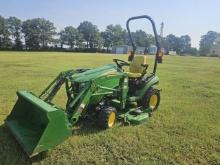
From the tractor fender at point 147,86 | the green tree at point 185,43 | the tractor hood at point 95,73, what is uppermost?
the tractor hood at point 95,73

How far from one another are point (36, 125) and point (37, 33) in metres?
84.2

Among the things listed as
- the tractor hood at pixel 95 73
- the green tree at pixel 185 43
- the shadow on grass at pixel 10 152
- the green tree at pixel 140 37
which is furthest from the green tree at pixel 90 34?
the shadow on grass at pixel 10 152

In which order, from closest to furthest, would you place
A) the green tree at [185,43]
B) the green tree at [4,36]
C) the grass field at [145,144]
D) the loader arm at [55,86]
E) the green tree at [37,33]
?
1. the grass field at [145,144]
2. the loader arm at [55,86]
3. the green tree at [4,36]
4. the green tree at [37,33]
5. the green tree at [185,43]

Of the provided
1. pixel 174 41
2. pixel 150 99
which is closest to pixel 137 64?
pixel 150 99

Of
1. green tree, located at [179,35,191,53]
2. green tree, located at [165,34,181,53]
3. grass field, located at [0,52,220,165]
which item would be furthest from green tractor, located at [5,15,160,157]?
green tree, located at [179,35,191,53]

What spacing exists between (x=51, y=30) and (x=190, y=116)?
9078 centimetres

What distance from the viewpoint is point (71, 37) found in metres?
91.8

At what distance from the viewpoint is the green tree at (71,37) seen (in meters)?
92.0

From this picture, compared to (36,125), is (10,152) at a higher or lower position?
lower

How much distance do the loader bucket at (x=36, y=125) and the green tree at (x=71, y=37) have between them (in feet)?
286

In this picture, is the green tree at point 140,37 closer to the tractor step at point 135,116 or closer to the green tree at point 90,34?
the tractor step at point 135,116

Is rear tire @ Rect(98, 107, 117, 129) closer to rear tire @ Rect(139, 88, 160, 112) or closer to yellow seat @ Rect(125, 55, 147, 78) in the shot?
rear tire @ Rect(139, 88, 160, 112)

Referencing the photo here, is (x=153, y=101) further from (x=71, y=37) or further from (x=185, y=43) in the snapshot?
Result: (x=185, y=43)

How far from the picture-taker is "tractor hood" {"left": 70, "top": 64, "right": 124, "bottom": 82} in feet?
18.5
